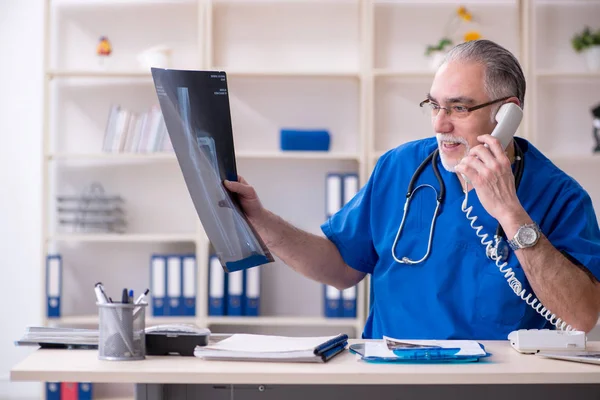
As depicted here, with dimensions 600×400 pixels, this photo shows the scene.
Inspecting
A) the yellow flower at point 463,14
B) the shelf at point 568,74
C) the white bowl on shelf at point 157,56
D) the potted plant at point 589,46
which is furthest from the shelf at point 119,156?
the potted plant at point 589,46

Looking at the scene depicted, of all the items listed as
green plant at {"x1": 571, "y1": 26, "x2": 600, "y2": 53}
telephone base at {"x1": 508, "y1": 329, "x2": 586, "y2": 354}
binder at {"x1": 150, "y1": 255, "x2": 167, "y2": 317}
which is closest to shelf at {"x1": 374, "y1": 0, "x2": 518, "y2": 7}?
green plant at {"x1": 571, "y1": 26, "x2": 600, "y2": 53}

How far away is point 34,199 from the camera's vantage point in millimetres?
3998

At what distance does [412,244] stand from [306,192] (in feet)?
7.03

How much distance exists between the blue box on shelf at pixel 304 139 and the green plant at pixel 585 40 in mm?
1312

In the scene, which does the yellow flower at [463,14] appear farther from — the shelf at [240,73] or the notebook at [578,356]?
the notebook at [578,356]

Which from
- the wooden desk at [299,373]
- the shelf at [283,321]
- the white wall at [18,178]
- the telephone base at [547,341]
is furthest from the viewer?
the white wall at [18,178]

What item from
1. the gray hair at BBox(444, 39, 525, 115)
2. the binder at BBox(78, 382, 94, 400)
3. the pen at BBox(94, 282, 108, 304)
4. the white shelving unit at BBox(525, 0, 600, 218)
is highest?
the white shelving unit at BBox(525, 0, 600, 218)

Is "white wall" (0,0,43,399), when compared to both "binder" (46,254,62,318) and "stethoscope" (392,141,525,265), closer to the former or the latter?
"binder" (46,254,62,318)

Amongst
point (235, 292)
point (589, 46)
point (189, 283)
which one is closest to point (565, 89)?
point (589, 46)

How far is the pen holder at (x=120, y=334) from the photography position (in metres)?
Answer: 1.35

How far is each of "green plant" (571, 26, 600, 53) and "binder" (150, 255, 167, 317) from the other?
7.37 ft

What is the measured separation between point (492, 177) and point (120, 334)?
0.84 m

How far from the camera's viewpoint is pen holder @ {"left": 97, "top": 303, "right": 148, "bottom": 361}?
1354 millimetres

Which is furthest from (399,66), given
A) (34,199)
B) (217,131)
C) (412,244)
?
(217,131)
